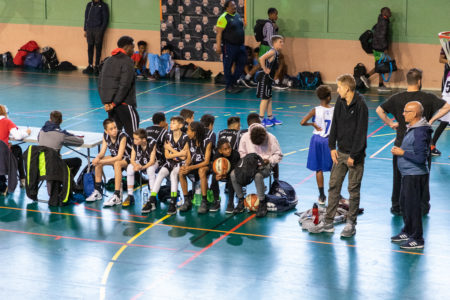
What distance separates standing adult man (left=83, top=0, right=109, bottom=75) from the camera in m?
24.3

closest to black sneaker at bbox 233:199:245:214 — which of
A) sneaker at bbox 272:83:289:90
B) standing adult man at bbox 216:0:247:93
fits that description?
standing adult man at bbox 216:0:247:93

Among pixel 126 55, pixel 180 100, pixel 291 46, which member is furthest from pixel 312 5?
pixel 126 55

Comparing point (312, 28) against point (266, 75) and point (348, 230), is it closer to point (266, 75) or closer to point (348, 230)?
point (266, 75)

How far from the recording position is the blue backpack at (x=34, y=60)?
25.5 m

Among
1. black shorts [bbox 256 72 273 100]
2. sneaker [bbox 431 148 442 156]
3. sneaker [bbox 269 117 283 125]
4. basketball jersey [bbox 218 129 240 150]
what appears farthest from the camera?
sneaker [bbox 269 117 283 125]

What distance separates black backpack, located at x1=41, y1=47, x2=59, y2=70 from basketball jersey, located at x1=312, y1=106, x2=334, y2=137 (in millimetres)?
16228

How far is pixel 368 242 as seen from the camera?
9.72 m

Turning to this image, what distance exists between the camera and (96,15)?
24.3 m

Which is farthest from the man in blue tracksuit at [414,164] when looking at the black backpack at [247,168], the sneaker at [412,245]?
the black backpack at [247,168]

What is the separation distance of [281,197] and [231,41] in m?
10.6

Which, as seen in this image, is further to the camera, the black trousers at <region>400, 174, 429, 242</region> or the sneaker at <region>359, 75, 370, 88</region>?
the sneaker at <region>359, 75, 370, 88</region>

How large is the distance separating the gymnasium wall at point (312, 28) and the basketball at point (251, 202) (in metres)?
12.0

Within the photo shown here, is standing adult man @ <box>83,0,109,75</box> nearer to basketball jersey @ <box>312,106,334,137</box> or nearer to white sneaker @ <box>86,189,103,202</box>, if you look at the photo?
white sneaker @ <box>86,189,103,202</box>

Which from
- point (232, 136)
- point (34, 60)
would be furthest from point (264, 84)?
point (34, 60)
